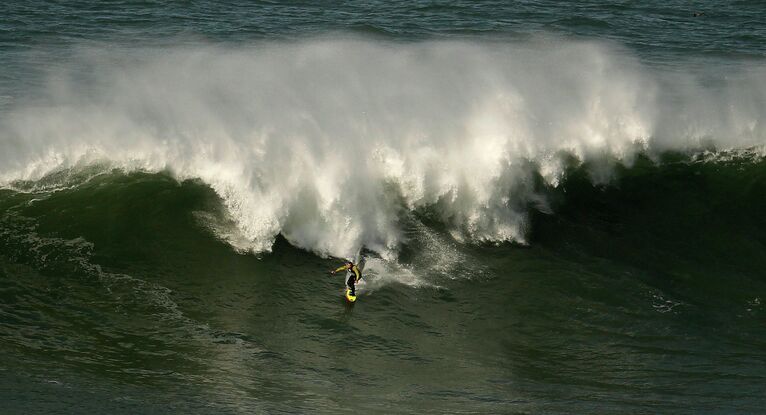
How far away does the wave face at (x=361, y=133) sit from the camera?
50.7 ft

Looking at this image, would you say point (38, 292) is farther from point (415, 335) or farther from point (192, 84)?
point (192, 84)

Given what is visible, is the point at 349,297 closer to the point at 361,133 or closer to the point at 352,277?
the point at 352,277

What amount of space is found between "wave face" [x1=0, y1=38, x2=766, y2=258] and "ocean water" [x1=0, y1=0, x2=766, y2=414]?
0.06 metres

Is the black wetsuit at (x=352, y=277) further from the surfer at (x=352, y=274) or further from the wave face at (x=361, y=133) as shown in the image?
the wave face at (x=361, y=133)

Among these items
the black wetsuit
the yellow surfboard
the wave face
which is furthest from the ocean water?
the black wetsuit

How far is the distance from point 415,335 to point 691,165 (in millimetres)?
8664

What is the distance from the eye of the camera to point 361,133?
1672 centimetres

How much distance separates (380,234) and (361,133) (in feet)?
8.04

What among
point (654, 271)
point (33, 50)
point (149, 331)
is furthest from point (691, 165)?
point (33, 50)

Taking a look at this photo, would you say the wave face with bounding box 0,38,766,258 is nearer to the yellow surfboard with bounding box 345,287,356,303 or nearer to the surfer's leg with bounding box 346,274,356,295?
the surfer's leg with bounding box 346,274,356,295

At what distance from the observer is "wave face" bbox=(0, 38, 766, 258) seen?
15453mm

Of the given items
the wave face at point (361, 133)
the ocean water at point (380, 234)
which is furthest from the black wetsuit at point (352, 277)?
the wave face at point (361, 133)

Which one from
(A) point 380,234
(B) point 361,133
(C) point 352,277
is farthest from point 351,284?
(B) point 361,133

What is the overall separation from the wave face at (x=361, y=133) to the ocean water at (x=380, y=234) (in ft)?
0.19
